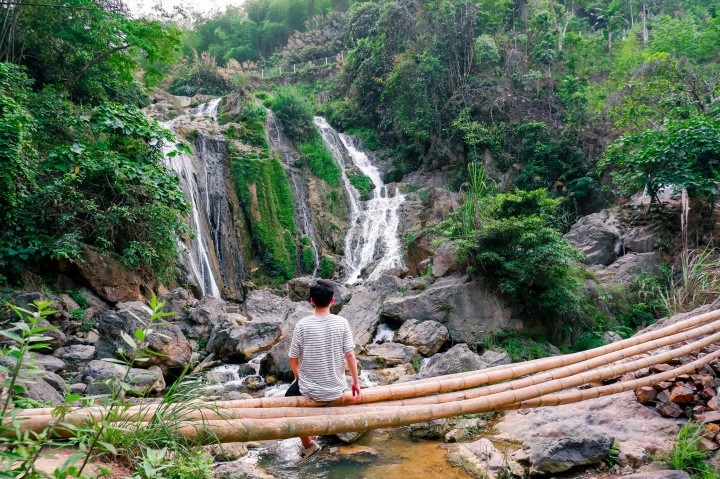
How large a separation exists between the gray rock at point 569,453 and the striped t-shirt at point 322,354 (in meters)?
1.62

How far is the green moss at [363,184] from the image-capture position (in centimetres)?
1881

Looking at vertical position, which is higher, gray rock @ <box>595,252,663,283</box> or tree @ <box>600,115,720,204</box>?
tree @ <box>600,115,720,204</box>

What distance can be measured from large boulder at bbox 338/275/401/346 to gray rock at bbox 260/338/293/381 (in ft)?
5.40

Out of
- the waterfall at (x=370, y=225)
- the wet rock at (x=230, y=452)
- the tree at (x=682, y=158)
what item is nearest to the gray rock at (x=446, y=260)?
the waterfall at (x=370, y=225)

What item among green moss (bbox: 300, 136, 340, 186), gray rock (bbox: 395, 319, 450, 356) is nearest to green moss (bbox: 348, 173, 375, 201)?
green moss (bbox: 300, 136, 340, 186)

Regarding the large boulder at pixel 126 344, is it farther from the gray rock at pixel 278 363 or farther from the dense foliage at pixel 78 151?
the dense foliage at pixel 78 151

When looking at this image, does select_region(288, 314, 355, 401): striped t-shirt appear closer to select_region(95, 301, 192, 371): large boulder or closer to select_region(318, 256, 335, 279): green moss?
select_region(95, 301, 192, 371): large boulder

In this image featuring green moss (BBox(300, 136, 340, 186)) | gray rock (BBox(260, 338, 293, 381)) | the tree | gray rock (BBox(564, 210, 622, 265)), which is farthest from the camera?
green moss (BBox(300, 136, 340, 186))

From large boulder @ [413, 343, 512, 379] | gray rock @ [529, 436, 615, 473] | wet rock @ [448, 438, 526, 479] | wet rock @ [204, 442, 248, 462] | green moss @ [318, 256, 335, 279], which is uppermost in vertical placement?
gray rock @ [529, 436, 615, 473]

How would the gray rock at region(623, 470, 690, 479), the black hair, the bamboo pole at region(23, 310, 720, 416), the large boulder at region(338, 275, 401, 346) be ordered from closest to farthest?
1. the bamboo pole at region(23, 310, 720, 416)
2. the gray rock at region(623, 470, 690, 479)
3. the black hair
4. the large boulder at region(338, 275, 401, 346)

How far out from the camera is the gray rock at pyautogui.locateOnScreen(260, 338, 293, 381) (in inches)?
277

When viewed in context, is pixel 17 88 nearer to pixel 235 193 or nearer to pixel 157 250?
pixel 157 250

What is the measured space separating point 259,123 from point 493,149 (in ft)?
29.9

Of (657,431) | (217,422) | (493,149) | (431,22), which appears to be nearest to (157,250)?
(217,422)
